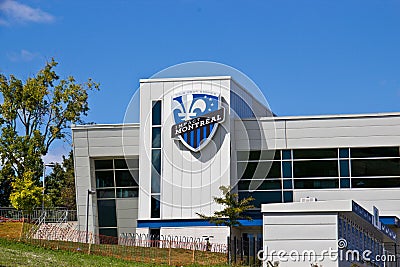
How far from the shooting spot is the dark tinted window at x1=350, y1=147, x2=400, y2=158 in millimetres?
46022

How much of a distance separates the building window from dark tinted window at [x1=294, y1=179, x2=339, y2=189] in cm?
745

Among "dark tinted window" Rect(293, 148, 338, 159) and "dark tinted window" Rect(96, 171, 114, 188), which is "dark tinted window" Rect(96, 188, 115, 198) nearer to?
"dark tinted window" Rect(96, 171, 114, 188)

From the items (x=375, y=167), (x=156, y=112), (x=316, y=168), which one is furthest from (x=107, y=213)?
(x=375, y=167)

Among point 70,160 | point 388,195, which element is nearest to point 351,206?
point 388,195

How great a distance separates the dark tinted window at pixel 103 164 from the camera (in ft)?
165

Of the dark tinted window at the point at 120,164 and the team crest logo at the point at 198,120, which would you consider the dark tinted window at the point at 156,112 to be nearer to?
the team crest logo at the point at 198,120

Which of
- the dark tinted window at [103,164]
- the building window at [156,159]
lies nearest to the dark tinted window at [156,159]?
the building window at [156,159]

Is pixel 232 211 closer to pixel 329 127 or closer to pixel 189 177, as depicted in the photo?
pixel 189 177

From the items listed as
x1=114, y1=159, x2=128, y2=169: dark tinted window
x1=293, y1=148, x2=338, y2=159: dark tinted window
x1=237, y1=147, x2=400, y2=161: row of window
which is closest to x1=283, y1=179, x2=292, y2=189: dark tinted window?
x1=237, y1=147, x2=400, y2=161: row of window

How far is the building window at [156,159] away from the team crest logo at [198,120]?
1176mm

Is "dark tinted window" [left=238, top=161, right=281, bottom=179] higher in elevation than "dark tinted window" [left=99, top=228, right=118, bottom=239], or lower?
higher

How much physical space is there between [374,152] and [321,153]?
2.80 meters

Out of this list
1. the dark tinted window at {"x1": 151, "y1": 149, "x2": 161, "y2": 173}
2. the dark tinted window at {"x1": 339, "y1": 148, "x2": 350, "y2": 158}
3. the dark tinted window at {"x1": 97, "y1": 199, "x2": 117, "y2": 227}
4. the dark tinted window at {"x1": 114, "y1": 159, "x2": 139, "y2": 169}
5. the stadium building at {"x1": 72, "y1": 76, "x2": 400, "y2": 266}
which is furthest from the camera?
the dark tinted window at {"x1": 97, "y1": 199, "x2": 117, "y2": 227}

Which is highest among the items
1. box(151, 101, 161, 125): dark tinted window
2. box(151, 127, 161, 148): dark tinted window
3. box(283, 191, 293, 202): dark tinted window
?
box(151, 101, 161, 125): dark tinted window
